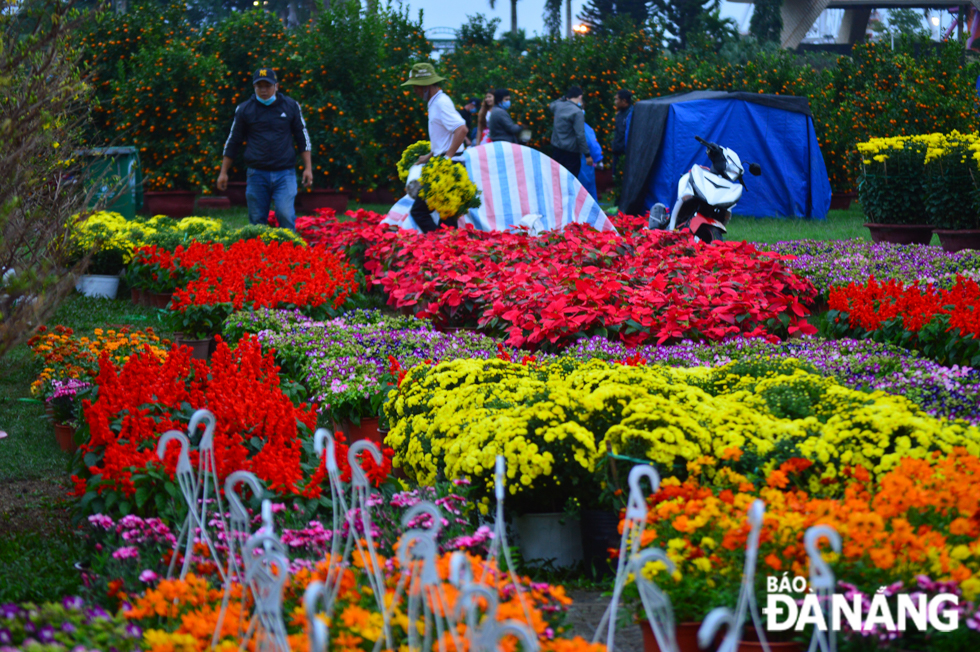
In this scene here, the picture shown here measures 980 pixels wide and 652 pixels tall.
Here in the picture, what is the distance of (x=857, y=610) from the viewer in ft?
7.79

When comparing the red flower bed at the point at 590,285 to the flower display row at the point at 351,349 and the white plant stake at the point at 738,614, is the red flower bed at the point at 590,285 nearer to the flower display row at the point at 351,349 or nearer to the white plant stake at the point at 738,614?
the flower display row at the point at 351,349

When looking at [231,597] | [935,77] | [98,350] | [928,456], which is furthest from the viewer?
[935,77]

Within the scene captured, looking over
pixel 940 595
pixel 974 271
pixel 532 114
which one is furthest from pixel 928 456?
pixel 532 114

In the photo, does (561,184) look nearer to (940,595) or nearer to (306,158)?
(306,158)

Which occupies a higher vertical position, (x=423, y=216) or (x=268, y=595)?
(x=423, y=216)

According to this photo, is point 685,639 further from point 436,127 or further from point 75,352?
point 436,127

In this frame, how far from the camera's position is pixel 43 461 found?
4742 millimetres

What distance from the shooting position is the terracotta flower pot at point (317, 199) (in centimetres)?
1717

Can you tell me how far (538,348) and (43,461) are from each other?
9.54 ft

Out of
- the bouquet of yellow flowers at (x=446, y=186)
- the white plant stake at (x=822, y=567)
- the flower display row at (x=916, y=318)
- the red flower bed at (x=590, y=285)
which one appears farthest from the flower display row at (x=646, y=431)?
the bouquet of yellow flowers at (x=446, y=186)

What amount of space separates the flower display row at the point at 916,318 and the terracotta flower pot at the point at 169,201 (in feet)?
40.4

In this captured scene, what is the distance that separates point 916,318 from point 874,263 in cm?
290

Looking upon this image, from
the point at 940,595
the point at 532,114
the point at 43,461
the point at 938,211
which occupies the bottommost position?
the point at 43,461

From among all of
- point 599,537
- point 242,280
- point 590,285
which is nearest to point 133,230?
point 242,280
